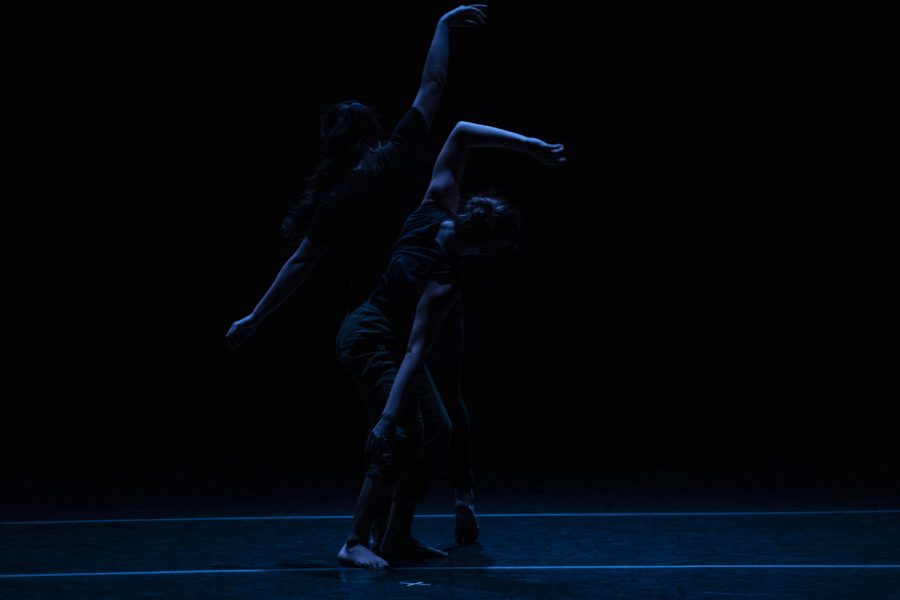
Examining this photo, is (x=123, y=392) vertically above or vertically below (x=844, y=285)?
below

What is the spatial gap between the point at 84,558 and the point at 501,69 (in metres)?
3.34

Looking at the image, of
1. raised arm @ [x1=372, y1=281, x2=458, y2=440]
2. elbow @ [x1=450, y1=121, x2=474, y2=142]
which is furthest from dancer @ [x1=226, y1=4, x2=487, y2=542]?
raised arm @ [x1=372, y1=281, x2=458, y2=440]

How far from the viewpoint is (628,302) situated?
209 inches

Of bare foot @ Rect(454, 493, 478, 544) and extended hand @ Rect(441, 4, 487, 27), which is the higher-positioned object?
extended hand @ Rect(441, 4, 487, 27)

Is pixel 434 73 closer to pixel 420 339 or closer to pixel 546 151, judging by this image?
pixel 546 151

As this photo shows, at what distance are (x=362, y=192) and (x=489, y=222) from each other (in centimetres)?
44

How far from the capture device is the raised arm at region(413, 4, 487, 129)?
283 cm

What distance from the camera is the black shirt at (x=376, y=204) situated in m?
2.74

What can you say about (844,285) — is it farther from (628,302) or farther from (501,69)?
(501,69)

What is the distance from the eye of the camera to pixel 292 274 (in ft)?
9.04

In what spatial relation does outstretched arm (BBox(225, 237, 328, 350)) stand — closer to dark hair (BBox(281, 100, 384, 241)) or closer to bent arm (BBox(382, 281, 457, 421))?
dark hair (BBox(281, 100, 384, 241))

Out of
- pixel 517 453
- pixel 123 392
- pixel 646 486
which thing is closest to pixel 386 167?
pixel 646 486

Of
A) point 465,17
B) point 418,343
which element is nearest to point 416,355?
point 418,343

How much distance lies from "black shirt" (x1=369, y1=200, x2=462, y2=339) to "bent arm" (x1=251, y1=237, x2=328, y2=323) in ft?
0.60
